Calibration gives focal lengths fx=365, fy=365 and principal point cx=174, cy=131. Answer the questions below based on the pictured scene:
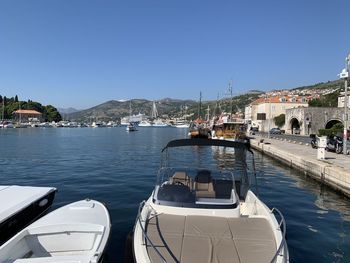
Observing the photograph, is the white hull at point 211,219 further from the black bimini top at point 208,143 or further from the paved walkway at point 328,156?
the paved walkway at point 328,156

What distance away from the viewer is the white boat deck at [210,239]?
18.6 ft

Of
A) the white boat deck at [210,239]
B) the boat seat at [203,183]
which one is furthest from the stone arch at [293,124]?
the white boat deck at [210,239]

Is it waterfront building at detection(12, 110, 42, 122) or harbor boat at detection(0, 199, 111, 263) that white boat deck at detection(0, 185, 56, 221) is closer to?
harbor boat at detection(0, 199, 111, 263)

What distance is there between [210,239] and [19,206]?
6704 millimetres

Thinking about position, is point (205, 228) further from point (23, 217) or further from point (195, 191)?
point (23, 217)

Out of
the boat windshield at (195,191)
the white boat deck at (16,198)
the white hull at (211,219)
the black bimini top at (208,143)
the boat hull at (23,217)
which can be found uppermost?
the black bimini top at (208,143)

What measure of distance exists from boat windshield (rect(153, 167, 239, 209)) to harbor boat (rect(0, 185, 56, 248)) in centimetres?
409

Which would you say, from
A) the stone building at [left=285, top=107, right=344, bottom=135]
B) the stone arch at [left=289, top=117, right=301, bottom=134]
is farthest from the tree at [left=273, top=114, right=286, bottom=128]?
the stone building at [left=285, top=107, right=344, bottom=135]

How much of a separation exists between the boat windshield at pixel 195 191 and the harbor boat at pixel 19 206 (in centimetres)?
409

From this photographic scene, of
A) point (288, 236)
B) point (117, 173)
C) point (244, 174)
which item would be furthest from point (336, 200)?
point (117, 173)

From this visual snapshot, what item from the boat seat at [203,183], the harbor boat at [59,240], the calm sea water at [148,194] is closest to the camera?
the harbor boat at [59,240]

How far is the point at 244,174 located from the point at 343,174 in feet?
29.4

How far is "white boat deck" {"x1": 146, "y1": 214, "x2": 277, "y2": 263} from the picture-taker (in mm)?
5660

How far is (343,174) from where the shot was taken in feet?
56.0
